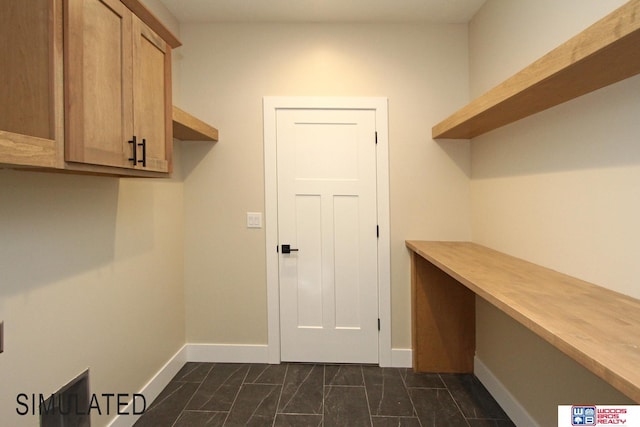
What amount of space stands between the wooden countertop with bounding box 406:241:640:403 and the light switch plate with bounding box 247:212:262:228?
1.43m

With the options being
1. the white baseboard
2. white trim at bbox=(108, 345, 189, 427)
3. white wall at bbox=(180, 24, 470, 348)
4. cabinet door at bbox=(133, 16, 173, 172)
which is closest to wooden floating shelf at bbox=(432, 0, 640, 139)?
white wall at bbox=(180, 24, 470, 348)

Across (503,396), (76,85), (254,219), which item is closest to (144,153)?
(76,85)

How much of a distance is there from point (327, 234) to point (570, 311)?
5.43ft

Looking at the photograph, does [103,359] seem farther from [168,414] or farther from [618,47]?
[618,47]

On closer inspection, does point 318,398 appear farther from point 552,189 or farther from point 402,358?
point 552,189

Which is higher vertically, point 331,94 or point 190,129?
point 331,94

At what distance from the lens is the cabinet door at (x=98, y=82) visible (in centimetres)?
99

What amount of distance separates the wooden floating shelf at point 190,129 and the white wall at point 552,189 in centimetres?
207

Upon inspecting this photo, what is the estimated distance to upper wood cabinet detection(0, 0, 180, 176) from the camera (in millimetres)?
924

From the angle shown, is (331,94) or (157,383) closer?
(157,383)

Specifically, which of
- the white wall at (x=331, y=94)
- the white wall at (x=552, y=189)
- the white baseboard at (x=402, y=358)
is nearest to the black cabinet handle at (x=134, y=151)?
the white wall at (x=331, y=94)

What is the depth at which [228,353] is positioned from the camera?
2.47 meters

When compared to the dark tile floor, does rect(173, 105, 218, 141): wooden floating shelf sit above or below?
above

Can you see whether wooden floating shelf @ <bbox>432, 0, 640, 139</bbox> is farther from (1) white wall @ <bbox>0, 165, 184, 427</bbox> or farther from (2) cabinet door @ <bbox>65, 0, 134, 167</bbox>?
(1) white wall @ <bbox>0, 165, 184, 427</bbox>
